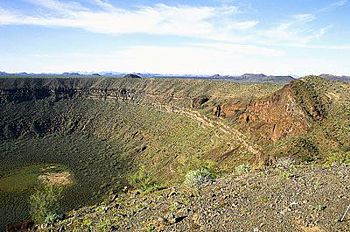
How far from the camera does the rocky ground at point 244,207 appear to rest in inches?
680

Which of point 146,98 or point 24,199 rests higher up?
point 146,98

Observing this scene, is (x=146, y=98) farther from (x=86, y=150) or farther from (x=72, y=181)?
(x=72, y=181)

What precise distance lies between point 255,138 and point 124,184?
24.1 m

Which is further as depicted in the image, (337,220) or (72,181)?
(72,181)

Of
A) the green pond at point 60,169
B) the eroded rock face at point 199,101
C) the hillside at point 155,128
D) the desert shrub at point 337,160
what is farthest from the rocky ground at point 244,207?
the eroded rock face at point 199,101

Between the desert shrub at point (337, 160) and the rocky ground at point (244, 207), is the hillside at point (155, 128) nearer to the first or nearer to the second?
the desert shrub at point (337, 160)

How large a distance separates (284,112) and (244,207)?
147ft

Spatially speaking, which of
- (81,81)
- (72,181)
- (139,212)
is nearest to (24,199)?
(72,181)

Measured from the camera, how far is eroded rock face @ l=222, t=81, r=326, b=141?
56969 millimetres

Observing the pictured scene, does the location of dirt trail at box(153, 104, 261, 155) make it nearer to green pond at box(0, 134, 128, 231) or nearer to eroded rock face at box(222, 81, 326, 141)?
eroded rock face at box(222, 81, 326, 141)

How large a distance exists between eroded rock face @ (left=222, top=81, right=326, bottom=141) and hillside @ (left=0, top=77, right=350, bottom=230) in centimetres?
20

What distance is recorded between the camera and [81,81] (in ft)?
456

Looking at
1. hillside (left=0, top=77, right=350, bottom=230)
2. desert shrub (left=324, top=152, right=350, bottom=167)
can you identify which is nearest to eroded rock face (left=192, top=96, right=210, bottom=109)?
hillside (left=0, top=77, right=350, bottom=230)

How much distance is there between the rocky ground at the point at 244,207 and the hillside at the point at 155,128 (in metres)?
8.91
